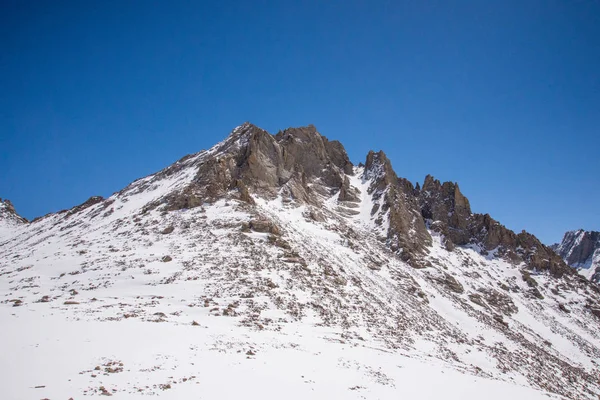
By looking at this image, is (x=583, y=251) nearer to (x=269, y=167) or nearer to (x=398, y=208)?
(x=398, y=208)

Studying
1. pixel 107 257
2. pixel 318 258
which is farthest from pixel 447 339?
pixel 107 257

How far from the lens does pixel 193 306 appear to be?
28.3 metres

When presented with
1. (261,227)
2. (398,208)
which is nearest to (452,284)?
(398,208)

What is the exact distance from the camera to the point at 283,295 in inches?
1307

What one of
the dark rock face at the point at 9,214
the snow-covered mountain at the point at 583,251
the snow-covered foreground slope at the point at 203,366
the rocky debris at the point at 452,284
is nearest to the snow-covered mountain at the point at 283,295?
the snow-covered foreground slope at the point at 203,366

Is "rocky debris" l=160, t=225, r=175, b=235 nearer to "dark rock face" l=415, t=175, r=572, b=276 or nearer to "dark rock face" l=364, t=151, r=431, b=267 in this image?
"dark rock face" l=364, t=151, r=431, b=267

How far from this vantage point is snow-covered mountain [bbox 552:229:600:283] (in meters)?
136

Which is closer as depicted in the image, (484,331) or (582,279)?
(484,331)

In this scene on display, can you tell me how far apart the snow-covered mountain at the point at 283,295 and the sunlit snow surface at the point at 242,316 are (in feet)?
0.58

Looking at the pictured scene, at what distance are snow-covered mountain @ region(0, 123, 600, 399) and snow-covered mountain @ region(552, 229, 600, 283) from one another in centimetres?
6756

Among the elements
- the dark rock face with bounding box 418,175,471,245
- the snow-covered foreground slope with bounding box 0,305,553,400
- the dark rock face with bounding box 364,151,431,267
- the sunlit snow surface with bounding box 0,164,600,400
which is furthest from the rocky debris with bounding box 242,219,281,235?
the dark rock face with bounding box 418,175,471,245

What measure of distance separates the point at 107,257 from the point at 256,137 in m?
45.4

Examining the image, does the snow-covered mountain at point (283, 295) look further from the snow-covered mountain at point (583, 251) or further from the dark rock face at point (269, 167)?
the snow-covered mountain at point (583, 251)

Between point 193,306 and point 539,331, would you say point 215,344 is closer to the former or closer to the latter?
point 193,306
